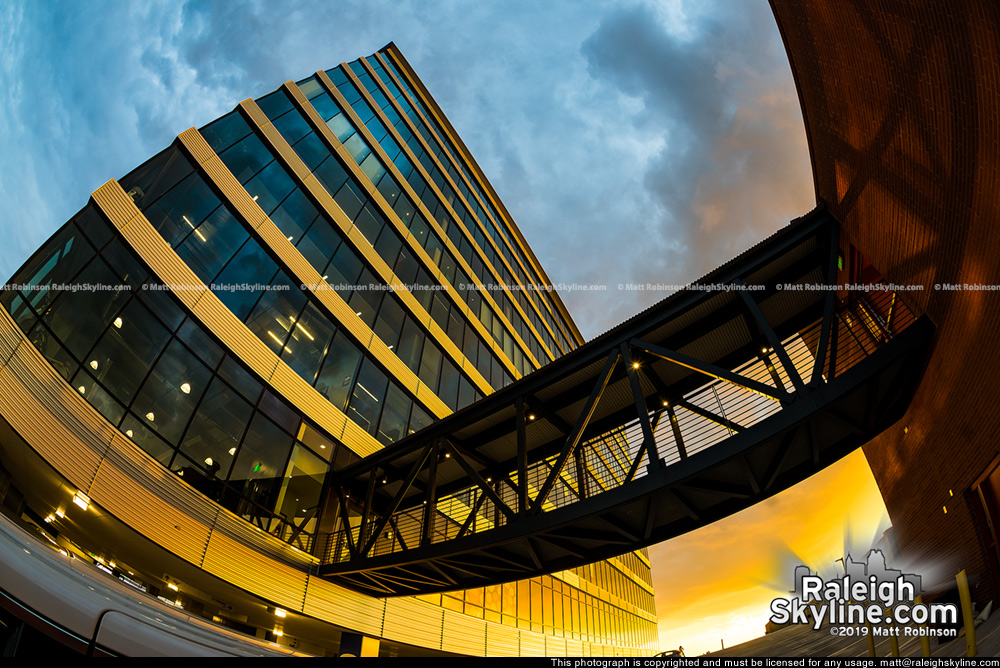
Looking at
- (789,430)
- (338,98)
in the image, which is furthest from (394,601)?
(338,98)

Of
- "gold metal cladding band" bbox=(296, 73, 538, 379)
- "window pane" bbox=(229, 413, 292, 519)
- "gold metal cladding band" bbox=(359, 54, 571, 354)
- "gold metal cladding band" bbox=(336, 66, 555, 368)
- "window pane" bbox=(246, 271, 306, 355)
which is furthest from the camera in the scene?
"gold metal cladding band" bbox=(359, 54, 571, 354)

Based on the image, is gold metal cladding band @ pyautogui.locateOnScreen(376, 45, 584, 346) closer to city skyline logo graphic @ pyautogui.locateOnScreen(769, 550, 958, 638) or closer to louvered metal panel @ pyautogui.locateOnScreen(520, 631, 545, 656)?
louvered metal panel @ pyautogui.locateOnScreen(520, 631, 545, 656)

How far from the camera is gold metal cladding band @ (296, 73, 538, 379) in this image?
23.0m

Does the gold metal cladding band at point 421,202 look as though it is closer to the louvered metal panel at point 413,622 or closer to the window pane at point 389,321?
the window pane at point 389,321

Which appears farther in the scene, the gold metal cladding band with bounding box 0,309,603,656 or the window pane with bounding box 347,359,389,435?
the window pane with bounding box 347,359,389,435

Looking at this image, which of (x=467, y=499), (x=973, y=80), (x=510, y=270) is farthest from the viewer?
(x=510, y=270)

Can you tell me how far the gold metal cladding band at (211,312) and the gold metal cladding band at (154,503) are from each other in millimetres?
3873

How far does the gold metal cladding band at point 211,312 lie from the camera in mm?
13852

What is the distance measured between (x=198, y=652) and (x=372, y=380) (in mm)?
Result: 13920

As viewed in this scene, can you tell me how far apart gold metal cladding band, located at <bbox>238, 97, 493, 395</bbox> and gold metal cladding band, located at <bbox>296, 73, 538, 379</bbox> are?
35 cm

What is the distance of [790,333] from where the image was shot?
14.2 metres

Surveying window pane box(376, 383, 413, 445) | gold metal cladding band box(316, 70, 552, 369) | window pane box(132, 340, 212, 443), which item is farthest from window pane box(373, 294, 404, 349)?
window pane box(132, 340, 212, 443)

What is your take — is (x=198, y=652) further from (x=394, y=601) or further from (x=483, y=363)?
(x=483, y=363)

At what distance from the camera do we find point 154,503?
11.7 m
